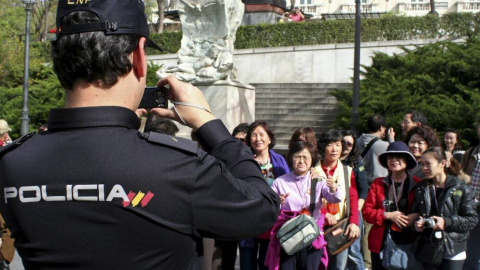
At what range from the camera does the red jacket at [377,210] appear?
20.7 ft

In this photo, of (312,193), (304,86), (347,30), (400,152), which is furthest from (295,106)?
(312,193)

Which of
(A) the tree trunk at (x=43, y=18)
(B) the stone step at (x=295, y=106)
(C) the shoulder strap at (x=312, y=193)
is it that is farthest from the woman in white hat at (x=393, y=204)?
(A) the tree trunk at (x=43, y=18)

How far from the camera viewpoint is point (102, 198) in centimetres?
167

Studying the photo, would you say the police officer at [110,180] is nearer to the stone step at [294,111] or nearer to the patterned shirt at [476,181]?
the patterned shirt at [476,181]

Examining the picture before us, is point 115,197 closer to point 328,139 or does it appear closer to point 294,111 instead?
point 328,139

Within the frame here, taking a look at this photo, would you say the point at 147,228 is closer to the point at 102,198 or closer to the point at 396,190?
the point at 102,198

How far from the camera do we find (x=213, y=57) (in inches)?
582

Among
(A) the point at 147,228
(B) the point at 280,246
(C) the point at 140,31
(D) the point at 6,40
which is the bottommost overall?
(B) the point at 280,246

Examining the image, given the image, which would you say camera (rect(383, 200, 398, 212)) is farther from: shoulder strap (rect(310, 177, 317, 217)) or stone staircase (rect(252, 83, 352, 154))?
stone staircase (rect(252, 83, 352, 154))

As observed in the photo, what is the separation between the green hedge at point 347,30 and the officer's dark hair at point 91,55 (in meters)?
25.9

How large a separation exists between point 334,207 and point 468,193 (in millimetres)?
1287

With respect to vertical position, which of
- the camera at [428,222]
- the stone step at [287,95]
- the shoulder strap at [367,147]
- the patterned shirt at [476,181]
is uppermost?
the stone step at [287,95]

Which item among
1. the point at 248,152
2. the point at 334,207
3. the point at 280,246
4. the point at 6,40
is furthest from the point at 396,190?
the point at 6,40

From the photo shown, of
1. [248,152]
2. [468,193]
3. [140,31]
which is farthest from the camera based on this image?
[468,193]
